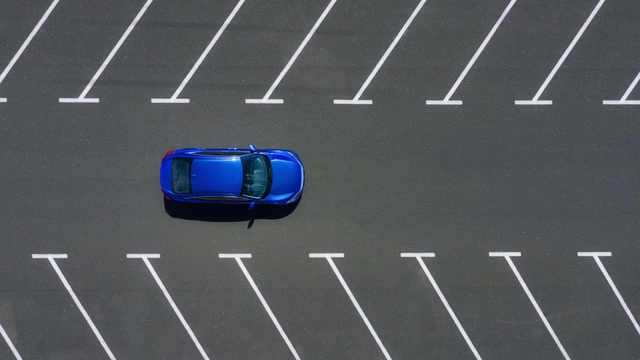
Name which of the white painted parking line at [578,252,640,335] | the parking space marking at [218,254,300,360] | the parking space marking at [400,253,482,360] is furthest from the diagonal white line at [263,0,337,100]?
the white painted parking line at [578,252,640,335]

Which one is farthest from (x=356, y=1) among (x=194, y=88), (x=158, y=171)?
(x=158, y=171)

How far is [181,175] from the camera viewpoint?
1172 centimetres

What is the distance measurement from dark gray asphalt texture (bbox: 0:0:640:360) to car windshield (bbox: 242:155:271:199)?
59cm

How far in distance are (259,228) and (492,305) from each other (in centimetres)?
519

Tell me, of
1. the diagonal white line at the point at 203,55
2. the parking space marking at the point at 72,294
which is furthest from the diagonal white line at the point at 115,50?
the parking space marking at the point at 72,294

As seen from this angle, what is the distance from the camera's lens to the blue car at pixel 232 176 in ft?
38.2

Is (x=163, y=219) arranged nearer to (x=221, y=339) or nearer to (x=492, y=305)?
(x=221, y=339)

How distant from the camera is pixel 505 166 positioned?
12203mm

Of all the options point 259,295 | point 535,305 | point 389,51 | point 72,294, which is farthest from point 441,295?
point 72,294

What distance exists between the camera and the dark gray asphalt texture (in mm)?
12117

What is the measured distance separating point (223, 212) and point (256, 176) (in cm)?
114

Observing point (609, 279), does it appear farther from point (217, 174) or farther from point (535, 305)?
point (217, 174)

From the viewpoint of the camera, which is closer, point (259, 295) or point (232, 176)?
point (232, 176)

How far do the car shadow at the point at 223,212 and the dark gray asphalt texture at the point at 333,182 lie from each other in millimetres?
59
